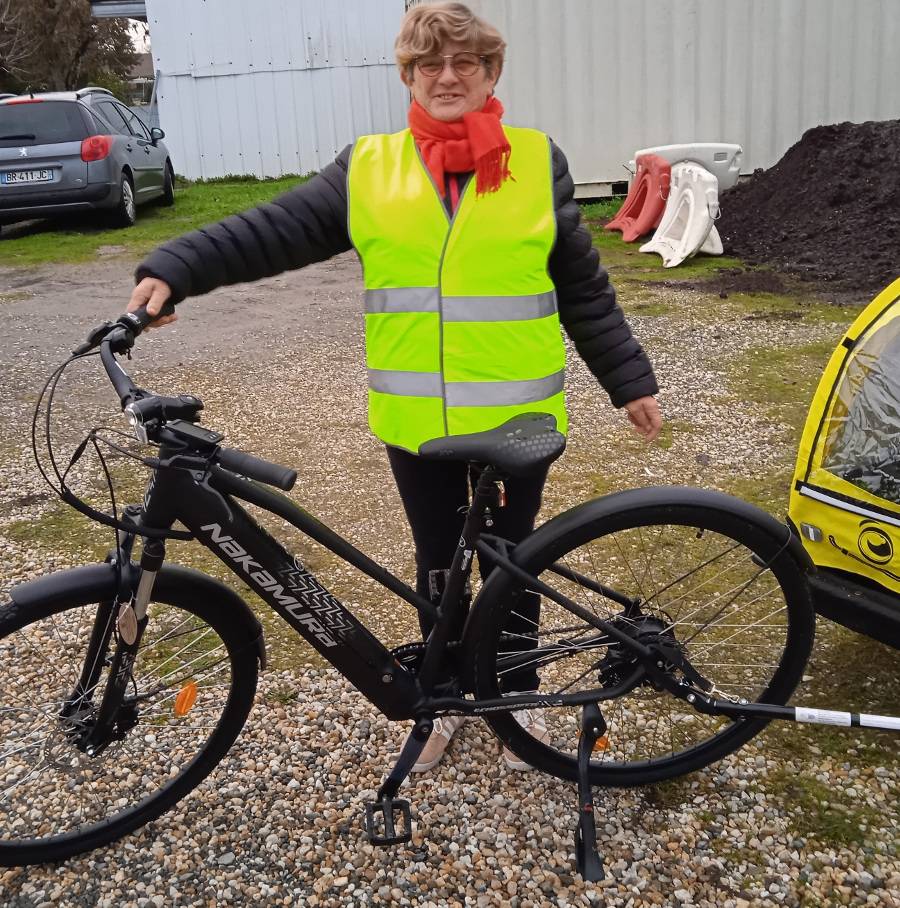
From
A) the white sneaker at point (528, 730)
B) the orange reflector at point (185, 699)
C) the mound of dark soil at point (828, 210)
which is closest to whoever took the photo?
the orange reflector at point (185, 699)

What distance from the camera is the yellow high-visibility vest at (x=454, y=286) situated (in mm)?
2146

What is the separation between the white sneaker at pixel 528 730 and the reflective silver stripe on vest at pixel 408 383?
1.04 metres

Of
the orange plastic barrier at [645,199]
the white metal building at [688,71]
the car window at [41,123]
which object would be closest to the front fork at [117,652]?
the orange plastic barrier at [645,199]

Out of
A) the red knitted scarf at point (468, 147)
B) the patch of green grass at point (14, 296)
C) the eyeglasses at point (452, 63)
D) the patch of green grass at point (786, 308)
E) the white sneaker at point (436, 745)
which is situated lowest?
the white sneaker at point (436, 745)

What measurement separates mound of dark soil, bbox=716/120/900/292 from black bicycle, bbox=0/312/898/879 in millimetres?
6096

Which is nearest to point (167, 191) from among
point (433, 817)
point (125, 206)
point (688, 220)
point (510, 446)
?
point (125, 206)

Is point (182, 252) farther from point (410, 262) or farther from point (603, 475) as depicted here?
point (603, 475)

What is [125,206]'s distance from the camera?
11.6 m

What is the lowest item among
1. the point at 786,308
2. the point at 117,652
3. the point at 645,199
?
the point at 786,308

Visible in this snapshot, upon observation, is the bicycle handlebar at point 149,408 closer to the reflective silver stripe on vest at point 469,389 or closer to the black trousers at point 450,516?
the reflective silver stripe on vest at point 469,389

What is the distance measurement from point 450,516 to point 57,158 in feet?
32.8

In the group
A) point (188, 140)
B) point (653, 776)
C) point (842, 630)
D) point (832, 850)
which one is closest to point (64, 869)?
point (653, 776)

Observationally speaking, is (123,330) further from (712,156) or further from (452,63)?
(712,156)

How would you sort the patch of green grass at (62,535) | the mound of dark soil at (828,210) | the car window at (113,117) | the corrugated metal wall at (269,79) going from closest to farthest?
the patch of green grass at (62,535) < the mound of dark soil at (828,210) < the car window at (113,117) < the corrugated metal wall at (269,79)
